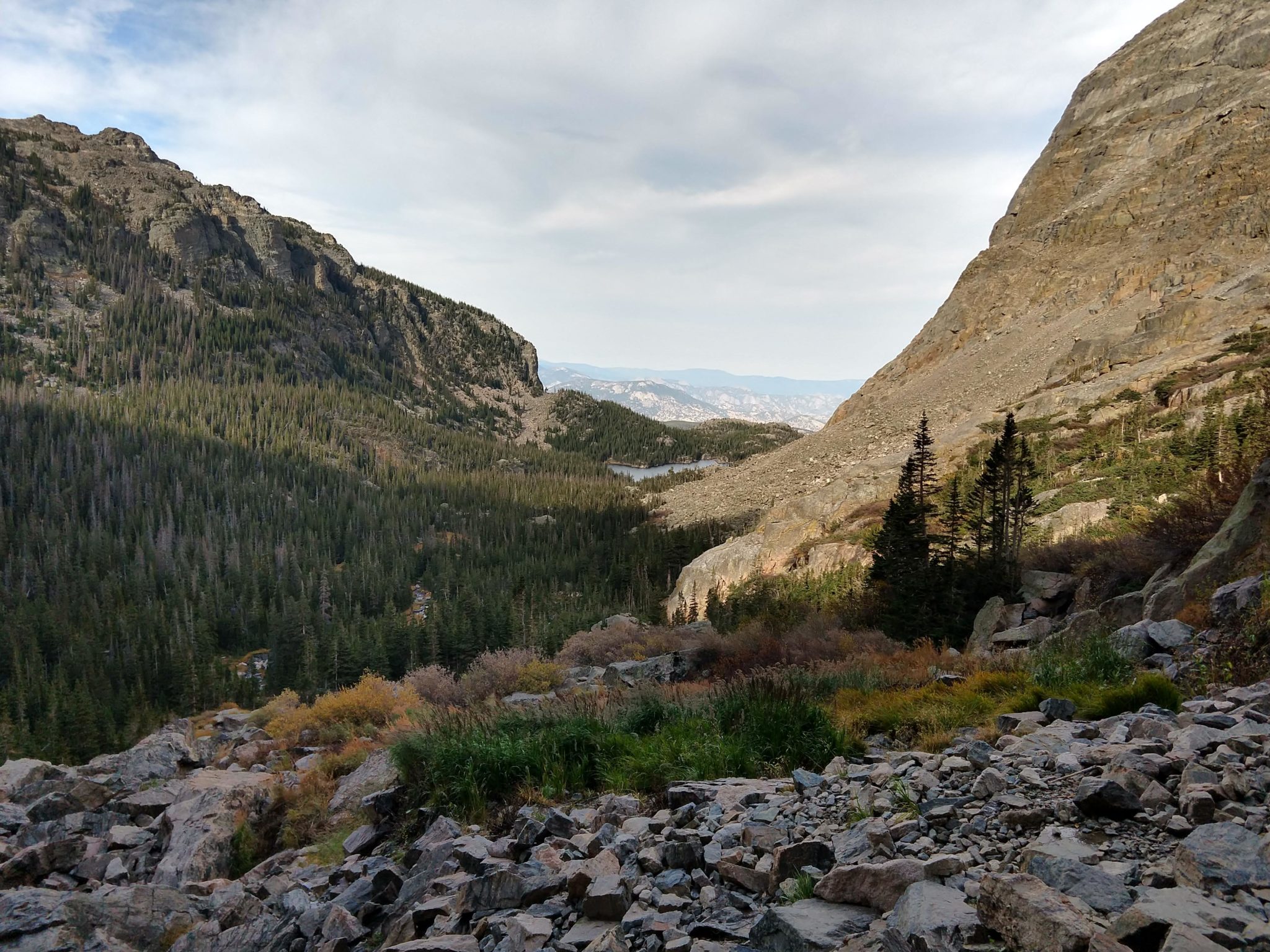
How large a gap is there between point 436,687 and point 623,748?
20988 millimetres

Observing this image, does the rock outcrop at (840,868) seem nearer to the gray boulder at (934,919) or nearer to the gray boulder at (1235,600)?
the gray boulder at (934,919)

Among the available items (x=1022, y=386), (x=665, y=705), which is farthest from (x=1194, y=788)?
(x=1022, y=386)

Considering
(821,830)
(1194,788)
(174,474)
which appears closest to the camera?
(1194,788)

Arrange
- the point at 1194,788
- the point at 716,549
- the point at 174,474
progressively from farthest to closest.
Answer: the point at 174,474, the point at 716,549, the point at 1194,788

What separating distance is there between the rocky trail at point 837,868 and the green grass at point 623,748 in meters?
0.55

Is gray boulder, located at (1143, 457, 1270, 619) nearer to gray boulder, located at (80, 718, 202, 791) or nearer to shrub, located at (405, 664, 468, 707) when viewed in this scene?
shrub, located at (405, 664, 468, 707)

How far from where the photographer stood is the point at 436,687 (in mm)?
28406

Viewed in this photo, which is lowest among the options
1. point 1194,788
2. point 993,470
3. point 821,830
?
point 821,830

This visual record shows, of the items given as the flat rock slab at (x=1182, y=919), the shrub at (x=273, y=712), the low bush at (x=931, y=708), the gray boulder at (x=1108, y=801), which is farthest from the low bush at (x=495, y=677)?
the flat rock slab at (x=1182, y=919)

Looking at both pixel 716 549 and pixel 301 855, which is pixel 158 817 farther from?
pixel 716 549

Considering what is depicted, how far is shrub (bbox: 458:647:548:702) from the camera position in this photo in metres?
26.7

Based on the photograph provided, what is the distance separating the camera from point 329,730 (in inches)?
1003

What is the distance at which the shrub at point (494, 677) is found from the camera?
26688 mm

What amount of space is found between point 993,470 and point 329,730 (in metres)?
28.8
